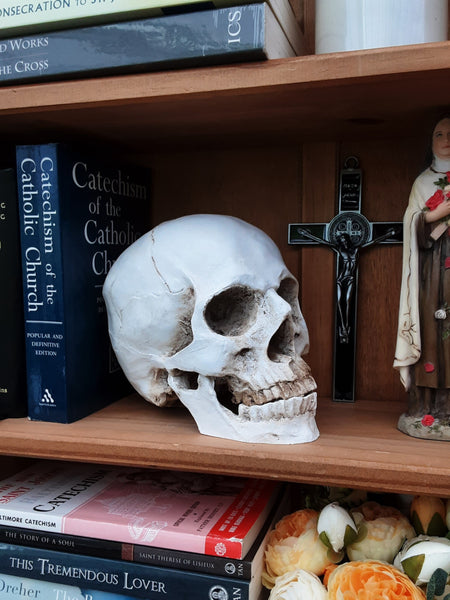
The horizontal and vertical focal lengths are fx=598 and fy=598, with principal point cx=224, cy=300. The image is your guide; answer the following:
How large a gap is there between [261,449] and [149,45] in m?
0.47

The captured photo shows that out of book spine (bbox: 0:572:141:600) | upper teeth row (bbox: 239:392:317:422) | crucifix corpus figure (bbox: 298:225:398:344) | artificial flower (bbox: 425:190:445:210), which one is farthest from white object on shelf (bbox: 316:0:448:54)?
book spine (bbox: 0:572:141:600)

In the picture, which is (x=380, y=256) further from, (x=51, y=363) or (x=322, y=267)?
(x=51, y=363)

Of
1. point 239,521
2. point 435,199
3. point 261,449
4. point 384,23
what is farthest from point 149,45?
point 239,521

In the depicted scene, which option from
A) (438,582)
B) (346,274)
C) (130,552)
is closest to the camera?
(438,582)

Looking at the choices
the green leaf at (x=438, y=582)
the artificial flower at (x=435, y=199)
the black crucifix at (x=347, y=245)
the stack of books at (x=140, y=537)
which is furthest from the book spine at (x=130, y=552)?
the artificial flower at (x=435, y=199)

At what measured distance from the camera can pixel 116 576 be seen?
76 cm

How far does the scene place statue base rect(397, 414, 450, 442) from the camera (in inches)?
27.7

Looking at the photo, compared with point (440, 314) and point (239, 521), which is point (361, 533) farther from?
point (440, 314)

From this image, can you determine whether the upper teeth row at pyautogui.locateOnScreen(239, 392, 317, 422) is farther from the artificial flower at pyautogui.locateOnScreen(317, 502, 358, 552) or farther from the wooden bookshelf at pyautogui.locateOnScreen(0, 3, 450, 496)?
the artificial flower at pyautogui.locateOnScreen(317, 502, 358, 552)

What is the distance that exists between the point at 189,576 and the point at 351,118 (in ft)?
2.03

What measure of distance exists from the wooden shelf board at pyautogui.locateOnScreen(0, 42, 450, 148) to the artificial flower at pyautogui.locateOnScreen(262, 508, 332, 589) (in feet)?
1.74

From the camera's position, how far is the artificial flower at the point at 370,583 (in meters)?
0.66

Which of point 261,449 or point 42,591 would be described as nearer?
point 261,449

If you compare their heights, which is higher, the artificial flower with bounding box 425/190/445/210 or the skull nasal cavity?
the artificial flower with bounding box 425/190/445/210
